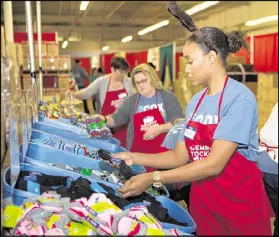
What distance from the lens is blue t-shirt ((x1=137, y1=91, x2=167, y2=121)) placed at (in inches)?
125

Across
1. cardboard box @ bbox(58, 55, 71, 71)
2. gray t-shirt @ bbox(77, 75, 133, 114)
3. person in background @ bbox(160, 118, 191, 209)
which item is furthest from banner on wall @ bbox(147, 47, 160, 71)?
person in background @ bbox(160, 118, 191, 209)

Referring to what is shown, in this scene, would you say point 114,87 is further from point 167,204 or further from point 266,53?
point 266,53

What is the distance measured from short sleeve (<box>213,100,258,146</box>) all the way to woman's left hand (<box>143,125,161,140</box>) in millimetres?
1304

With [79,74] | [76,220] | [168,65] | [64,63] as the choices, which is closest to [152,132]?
[76,220]

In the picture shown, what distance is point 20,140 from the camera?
2117 mm

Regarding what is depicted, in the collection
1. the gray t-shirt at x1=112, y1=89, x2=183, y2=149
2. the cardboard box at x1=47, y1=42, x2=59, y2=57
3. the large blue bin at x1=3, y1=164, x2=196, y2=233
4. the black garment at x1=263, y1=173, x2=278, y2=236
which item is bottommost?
the black garment at x1=263, y1=173, x2=278, y2=236

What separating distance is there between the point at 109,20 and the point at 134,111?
16771 millimetres

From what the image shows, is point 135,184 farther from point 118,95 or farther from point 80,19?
point 80,19

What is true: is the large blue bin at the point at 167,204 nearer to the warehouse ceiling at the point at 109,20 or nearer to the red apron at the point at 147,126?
the red apron at the point at 147,126

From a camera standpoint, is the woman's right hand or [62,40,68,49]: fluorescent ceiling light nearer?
the woman's right hand

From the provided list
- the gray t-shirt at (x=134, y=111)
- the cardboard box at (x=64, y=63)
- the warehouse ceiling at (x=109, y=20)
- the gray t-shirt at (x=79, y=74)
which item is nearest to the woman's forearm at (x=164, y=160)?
the gray t-shirt at (x=134, y=111)

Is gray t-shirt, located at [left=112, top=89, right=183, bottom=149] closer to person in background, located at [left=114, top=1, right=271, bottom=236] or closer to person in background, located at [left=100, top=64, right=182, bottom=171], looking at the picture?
person in background, located at [left=100, top=64, right=182, bottom=171]

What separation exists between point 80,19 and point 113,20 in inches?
63.5

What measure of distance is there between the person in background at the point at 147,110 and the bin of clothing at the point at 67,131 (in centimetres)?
22
